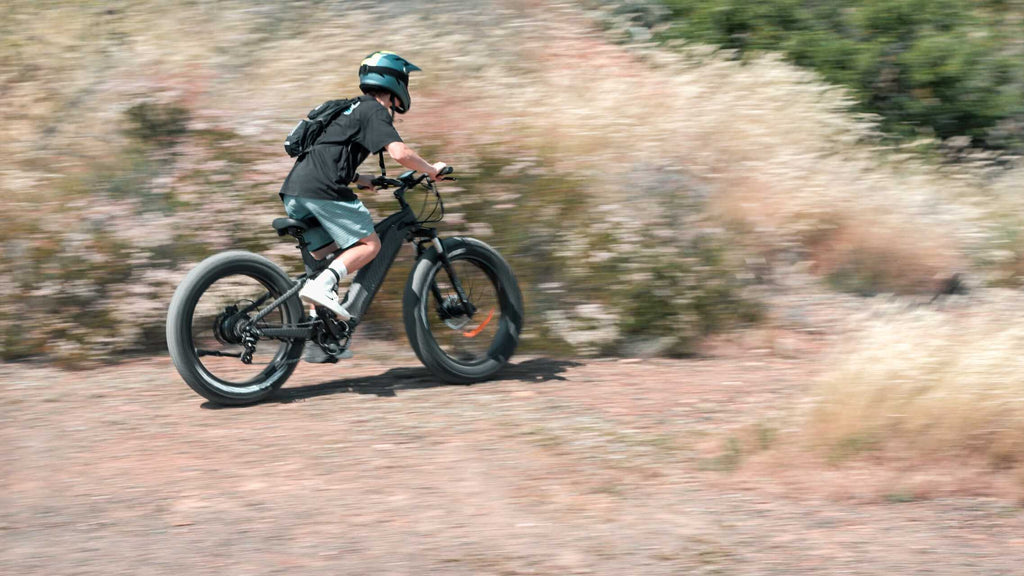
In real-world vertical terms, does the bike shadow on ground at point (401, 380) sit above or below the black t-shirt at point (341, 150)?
below

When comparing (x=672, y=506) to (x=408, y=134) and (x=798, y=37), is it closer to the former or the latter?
(x=408, y=134)

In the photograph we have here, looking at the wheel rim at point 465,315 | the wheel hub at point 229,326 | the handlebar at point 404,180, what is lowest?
the wheel rim at point 465,315

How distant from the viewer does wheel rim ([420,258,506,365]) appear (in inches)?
269

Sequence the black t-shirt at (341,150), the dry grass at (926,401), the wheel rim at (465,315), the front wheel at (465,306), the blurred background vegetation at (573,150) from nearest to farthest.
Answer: the dry grass at (926,401) < the black t-shirt at (341,150) < the front wheel at (465,306) < the wheel rim at (465,315) < the blurred background vegetation at (573,150)

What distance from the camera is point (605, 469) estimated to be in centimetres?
532

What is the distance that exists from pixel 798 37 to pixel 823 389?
639cm

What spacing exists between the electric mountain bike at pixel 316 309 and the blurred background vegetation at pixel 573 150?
26.3 inches

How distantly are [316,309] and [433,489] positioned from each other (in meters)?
1.73

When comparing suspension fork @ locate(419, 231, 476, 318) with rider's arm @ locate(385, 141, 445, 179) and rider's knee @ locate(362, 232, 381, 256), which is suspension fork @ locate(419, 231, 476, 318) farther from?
rider's arm @ locate(385, 141, 445, 179)

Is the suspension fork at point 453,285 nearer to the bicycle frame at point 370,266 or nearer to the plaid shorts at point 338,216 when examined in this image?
the bicycle frame at point 370,266

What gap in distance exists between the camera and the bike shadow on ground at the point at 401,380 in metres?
6.67

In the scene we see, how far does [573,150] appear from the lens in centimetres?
829

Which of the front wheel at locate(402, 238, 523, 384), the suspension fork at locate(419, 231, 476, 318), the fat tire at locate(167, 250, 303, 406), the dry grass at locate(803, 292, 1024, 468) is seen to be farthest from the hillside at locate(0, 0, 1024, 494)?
the fat tire at locate(167, 250, 303, 406)

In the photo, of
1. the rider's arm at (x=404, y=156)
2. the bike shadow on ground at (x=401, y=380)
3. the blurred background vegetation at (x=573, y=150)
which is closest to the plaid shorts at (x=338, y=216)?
the rider's arm at (x=404, y=156)
